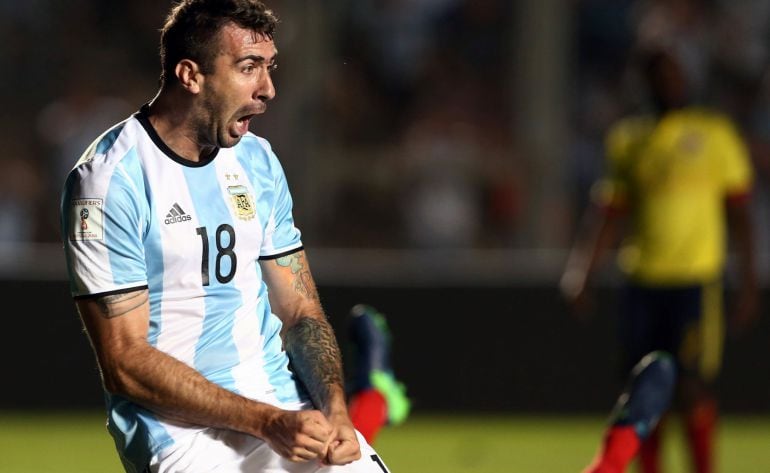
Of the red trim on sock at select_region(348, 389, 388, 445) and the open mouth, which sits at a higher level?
the open mouth

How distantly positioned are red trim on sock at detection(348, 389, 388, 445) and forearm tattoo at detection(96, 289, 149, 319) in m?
1.31

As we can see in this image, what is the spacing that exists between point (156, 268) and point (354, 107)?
697 centimetres

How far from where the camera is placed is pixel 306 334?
4.38 metres

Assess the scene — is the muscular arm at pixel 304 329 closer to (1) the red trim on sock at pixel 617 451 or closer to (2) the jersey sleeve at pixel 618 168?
(1) the red trim on sock at pixel 617 451

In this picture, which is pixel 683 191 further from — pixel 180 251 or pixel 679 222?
pixel 180 251

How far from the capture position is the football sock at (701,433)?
6.98 metres

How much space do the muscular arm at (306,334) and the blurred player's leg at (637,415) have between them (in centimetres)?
107

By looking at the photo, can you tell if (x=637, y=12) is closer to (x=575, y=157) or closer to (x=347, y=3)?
(x=575, y=157)

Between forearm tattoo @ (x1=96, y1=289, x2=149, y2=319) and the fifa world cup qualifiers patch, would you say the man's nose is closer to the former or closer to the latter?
the fifa world cup qualifiers patch

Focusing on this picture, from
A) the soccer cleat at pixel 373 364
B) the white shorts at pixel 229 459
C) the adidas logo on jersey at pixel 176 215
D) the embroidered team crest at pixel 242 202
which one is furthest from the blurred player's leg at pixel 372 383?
the adidas logo on jersey at pixel 176 215

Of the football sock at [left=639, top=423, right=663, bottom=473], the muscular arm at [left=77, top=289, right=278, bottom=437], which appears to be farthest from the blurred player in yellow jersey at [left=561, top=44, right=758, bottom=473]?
the muscular arm at [left=77, top=289, right=278, bottom=437]

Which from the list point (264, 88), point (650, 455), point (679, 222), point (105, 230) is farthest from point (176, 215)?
Answer: point (679, 222)

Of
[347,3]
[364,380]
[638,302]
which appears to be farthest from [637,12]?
[364,380]

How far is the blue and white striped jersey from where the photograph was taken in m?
3.95
